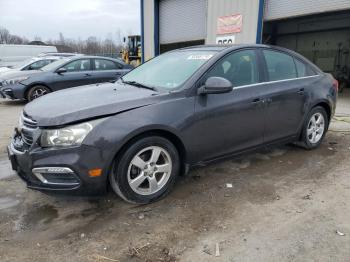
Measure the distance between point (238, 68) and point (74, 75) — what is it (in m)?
7.07

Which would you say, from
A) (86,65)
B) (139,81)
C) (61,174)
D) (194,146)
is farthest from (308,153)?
(86,65)

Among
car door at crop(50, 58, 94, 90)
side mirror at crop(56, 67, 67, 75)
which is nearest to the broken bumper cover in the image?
car door at crop(50, 58, 94, 90)

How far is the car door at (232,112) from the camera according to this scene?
11.4ft

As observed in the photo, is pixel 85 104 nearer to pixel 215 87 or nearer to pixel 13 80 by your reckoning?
pixel 215 87

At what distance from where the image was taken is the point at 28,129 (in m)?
3.06

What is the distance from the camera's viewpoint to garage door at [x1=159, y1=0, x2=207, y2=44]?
1461cm

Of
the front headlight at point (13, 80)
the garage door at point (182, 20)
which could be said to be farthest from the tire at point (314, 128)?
the garage door at point (182, 20)

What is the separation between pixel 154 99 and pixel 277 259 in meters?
1.78

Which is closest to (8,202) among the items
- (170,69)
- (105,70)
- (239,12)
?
(170,69)

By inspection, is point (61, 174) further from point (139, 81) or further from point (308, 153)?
point (308, 153)

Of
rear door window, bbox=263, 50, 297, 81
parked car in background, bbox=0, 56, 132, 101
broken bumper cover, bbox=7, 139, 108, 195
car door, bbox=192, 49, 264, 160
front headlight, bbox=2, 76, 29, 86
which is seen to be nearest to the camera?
broken bumper cover, bbox=7, 139, 108, 195

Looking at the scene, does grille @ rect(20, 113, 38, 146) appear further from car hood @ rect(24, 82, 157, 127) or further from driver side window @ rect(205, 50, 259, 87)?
driver side window @ rect(205, 50, 259, 87)

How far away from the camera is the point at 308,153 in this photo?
486 cm

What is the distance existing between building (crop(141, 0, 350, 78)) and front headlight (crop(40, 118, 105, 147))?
988 cm
